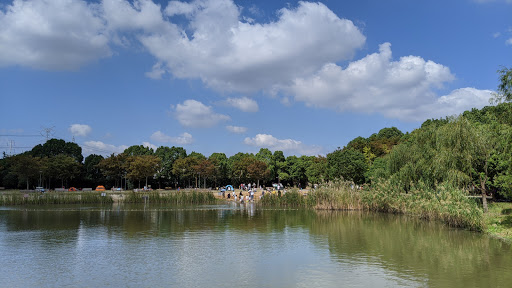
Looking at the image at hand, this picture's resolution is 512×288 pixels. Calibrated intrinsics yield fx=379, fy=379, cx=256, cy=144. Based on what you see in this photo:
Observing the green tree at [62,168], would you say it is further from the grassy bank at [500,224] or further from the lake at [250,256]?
the grassy bank at [500,224]

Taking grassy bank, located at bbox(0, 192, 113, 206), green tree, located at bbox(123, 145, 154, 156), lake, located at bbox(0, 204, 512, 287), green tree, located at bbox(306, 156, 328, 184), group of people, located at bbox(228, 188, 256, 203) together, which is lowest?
lake, located at bbox(0, 204, 512, 287)

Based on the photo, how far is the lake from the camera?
34.3 ft

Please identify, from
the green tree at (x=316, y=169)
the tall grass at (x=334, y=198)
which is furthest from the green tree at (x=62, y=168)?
the tall grass at (x=334, y=198)

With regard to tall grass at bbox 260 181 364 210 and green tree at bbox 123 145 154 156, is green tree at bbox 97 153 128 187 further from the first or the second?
tall grass at bbox 260 181 364 210

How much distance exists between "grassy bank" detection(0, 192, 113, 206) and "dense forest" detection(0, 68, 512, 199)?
24396 mm

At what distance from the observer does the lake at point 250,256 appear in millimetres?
10469

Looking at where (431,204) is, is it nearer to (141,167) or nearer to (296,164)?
(141,167)

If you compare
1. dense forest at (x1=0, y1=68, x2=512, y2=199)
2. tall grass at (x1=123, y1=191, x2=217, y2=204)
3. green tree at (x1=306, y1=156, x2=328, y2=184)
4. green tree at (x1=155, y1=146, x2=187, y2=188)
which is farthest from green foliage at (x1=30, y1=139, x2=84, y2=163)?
green tree at (x1=306, y1=156, x2=328, y2=184)

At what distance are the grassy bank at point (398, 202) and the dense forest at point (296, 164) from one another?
3.84ft

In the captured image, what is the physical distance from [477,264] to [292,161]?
79.1 metres

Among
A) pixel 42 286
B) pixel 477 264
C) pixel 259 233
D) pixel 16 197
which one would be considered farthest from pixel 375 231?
pixel 16 197

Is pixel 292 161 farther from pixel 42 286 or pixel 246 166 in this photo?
pixel 42 286

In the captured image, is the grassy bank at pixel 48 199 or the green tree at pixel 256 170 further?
the green tree at pixel 256 170

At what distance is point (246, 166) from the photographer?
81000mm
